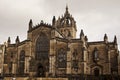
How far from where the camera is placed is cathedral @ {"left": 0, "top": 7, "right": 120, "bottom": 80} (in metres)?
48.4

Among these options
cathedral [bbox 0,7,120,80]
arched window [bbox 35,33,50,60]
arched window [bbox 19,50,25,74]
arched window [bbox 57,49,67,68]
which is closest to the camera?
cathedral [bbox 0,7,120,80]

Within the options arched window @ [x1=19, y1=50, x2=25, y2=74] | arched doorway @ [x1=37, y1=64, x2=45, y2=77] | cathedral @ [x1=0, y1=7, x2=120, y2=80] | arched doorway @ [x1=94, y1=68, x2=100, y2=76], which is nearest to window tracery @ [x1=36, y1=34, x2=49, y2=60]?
cathedral @ [x1=0, y1=7, x2=120, y2=80]

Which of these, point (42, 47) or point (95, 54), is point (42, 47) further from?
point (95, 54)

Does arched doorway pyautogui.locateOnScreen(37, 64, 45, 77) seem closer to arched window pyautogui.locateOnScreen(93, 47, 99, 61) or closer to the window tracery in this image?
the window tracery

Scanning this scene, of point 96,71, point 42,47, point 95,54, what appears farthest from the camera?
point 42,47

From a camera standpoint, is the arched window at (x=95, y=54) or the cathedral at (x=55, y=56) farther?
the arched window at (x=95, y=54)

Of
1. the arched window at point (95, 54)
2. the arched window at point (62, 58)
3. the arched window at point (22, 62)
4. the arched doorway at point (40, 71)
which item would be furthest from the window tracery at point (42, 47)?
the arched window at point (95, 54)

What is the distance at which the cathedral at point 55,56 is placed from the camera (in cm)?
4841

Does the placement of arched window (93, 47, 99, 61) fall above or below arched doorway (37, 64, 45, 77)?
above

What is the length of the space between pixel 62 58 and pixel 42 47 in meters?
5.87

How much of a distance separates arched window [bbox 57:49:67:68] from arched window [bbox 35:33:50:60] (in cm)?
329

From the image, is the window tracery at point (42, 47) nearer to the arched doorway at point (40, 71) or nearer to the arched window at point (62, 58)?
the arched doorway at point (40, 71)

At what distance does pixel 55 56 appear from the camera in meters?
49.6

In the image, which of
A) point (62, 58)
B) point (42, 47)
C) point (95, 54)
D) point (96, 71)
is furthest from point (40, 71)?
point (95, 54)
